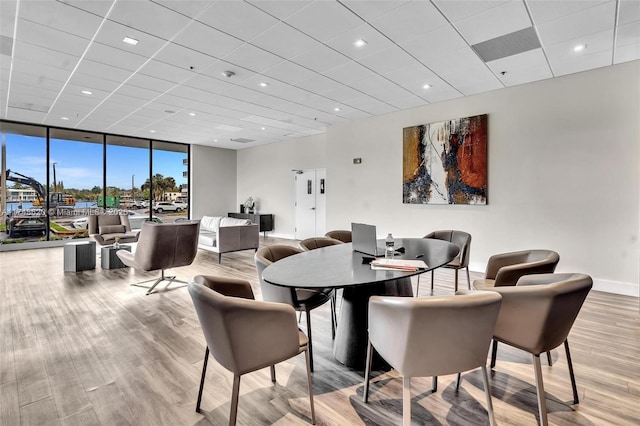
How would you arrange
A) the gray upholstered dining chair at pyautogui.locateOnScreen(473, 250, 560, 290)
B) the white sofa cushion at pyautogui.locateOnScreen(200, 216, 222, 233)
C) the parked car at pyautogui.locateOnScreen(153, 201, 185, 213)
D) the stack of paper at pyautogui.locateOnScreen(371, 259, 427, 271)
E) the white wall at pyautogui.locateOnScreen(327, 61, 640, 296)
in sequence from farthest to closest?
1. the parked car at pyautogui.locateOnScreen(153, 201, 185, 213)
2. the white sofa cushion at pyautogui.locateOnScreen(200, 216, 222, 233)
3. the white wall at pyautogui.locateOnScreen(327, 61, 640, 296)
4. the gray upholstered dining chair at pyautogui.locateOnScreen(473, 250, 560, 290)
5. the stack of paper at pyautogui.locateOnScreen(371, 259, 427, 271)

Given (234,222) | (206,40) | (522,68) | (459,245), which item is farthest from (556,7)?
(234,222)

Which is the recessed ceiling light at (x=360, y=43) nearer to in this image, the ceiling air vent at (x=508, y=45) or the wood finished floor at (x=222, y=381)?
the ceiling air vent at (x=508, y=45)

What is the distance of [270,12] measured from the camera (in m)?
3.06

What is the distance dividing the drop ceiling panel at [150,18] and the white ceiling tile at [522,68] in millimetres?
3778

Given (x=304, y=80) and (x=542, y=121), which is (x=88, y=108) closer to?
(x=304, y=80)

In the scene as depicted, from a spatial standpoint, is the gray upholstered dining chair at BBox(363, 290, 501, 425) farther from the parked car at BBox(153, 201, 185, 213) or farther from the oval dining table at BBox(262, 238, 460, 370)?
the parked car at BBox(153, 201, 185, 213)

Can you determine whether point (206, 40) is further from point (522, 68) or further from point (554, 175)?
point (554, 175)

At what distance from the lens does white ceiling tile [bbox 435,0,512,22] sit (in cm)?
291

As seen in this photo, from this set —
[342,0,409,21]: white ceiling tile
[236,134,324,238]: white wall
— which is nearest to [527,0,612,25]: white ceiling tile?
[342,0,409,21]: white ceiling tile

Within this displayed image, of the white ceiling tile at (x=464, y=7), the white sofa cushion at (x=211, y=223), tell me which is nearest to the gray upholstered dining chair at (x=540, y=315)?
the white ceiling tile at (x=464, y=7)

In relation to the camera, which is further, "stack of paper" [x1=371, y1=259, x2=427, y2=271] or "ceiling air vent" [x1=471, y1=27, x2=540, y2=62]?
"ceiling air vent" [x1=471, y1=27, x2=540, y2=62]

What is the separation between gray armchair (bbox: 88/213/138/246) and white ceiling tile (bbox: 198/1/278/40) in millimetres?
5409

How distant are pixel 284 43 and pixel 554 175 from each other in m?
4.16

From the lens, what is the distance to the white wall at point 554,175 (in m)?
4.16
